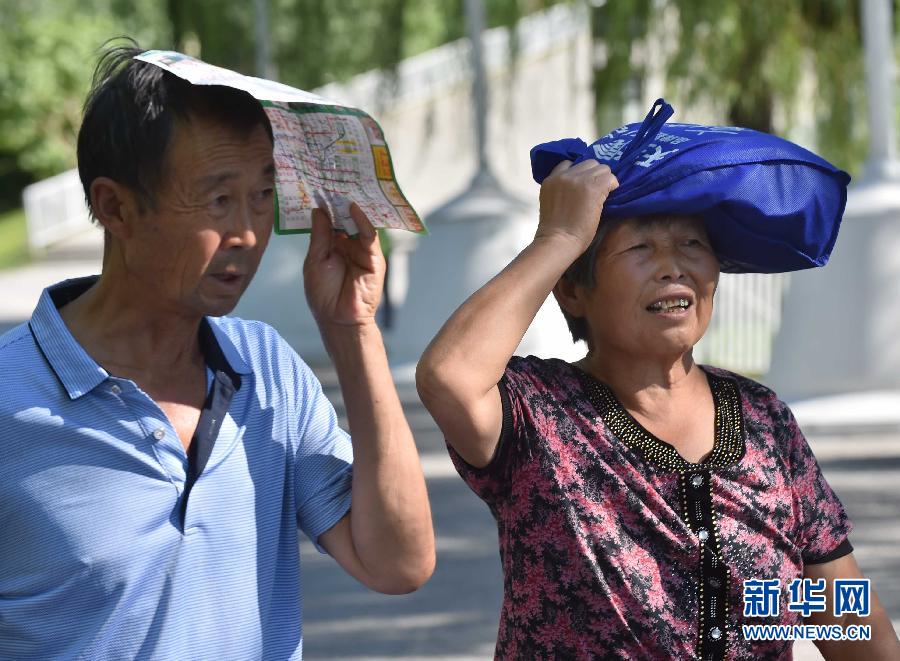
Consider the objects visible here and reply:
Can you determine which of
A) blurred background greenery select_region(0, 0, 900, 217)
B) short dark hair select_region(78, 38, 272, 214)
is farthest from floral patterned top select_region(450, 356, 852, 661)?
blurred background greenery select_region(0, 0, 900, 217)

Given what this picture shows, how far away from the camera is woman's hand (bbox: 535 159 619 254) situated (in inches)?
93.5

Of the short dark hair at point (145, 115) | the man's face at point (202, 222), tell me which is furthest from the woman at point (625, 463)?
the short dark hair at point (145, 115)

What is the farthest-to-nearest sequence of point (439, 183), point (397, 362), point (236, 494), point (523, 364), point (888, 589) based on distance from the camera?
1. point (439, 183)
2. point (397, 362)
3. point (888, 589)
4. point (523, 364)
5. point (236, 494)

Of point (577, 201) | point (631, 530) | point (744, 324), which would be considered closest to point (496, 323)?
point (577, 201)

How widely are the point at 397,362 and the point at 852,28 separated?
4.52m

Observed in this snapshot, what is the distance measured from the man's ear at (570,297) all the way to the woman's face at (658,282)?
0.10 metres

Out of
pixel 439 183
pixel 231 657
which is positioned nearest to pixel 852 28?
pixel 231 657

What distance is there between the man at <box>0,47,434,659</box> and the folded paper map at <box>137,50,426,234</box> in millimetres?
34

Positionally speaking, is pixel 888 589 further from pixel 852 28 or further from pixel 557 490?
pixel 852 28

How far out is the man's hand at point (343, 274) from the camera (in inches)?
87.4

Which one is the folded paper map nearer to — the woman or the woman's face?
the woman

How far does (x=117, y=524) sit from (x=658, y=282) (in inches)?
40.4

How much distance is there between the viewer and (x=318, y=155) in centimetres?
214

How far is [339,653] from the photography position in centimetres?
495
